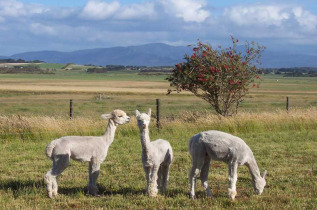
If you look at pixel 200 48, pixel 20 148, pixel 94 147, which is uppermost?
pixel 200 48

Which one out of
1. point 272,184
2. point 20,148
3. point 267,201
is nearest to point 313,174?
point 272,184

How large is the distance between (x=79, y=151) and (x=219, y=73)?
12461 millimetres

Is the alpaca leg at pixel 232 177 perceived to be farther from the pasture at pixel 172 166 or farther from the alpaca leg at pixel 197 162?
the alpaca leg at pixel 197 162

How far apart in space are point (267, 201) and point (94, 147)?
3187 mm

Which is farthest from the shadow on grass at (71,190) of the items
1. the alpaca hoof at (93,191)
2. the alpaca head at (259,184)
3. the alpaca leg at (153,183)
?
the alpaca head at (259,184)

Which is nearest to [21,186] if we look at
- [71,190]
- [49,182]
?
[71,190]

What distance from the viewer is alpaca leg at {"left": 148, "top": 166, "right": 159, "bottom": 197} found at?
28.7 ft

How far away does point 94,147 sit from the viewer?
→ 9070mm

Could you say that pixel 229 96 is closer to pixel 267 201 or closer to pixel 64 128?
pixel 64 128

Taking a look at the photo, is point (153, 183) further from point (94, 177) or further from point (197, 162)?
point (94, 177)

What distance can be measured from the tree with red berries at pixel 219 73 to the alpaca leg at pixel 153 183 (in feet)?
38.4

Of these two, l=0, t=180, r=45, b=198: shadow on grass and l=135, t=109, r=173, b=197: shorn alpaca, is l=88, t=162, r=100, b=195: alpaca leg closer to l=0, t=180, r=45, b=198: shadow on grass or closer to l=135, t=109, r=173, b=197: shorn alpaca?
l=135, t=109, r=173, b=197: shorn alpaca

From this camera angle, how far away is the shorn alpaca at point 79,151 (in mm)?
8883

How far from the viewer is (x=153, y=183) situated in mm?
8805
